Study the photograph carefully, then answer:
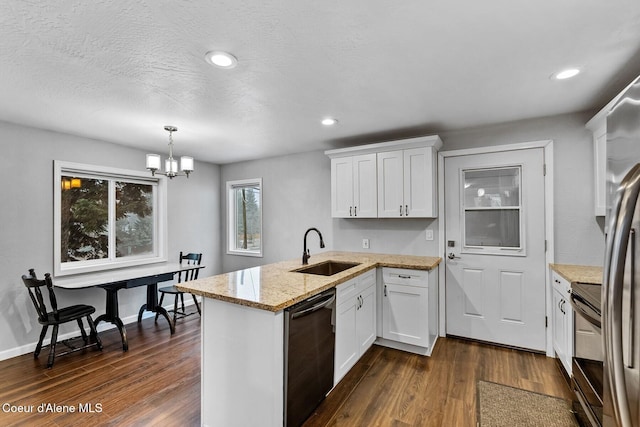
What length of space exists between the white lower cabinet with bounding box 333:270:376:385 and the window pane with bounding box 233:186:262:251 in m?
2.56

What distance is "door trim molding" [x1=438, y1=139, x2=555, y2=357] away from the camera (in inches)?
114

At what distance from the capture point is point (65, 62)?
6.14 ft

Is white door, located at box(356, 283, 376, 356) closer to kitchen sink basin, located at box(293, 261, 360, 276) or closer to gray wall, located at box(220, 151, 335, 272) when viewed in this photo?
kitchen sink basin, located at box(293, 261, 360, 276)

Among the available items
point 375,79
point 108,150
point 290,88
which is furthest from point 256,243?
point 375,79

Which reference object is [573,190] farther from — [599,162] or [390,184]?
[390,184]

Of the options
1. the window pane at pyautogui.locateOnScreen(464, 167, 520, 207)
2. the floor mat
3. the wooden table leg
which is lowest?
the floor mat

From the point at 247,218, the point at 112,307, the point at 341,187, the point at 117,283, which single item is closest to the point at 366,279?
the point at 341,187

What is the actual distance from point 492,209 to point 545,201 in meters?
0.47

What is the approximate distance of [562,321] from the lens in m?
2.50

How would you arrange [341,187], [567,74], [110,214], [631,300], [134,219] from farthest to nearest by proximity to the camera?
1. [134,219]
2. [110,214]
3. [341,187]
4. [567,74]
5. [631,300]

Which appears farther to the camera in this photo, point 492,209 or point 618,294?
point 492,209

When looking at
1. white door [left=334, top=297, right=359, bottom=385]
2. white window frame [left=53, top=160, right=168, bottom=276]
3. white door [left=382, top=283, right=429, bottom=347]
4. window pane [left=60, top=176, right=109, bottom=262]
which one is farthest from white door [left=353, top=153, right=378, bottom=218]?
window pane [left=60, top=176, right=109, bottom=262]

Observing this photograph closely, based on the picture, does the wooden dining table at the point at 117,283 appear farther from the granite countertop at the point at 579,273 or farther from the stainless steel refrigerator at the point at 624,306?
the granite countertop at the point at 579,273

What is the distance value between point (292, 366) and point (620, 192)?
5.60ft
